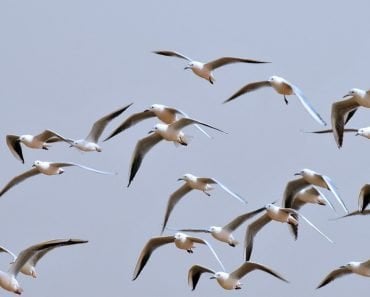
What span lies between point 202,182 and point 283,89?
2695mm

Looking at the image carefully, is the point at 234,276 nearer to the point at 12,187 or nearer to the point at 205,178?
the point at 205,178

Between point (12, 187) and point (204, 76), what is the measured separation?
4.74m

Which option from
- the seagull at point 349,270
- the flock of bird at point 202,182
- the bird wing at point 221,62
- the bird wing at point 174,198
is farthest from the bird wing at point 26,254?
the seagull at point 349,270

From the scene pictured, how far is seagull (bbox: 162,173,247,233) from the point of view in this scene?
28337 millimetres

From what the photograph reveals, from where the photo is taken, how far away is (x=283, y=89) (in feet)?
87.8

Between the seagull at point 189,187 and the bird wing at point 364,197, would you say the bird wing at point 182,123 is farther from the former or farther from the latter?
the bird wing at point 364,197

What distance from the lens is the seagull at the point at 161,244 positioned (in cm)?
2814

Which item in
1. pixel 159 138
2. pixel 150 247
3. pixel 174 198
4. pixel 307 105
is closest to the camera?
pixel 307 105

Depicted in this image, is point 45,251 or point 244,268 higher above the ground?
point 45,251

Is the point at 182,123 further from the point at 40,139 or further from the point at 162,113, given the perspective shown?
the point at 40,139

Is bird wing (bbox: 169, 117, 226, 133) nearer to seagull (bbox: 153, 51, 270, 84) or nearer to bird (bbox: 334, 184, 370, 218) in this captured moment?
seagull (bbox: 153, 51, 270, 84)

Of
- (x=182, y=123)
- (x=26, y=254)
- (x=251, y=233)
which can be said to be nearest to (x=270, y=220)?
(x=251, y=233)

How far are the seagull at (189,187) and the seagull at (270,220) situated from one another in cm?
110

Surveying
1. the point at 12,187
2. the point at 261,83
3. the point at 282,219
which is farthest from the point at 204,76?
the point at 12,187
